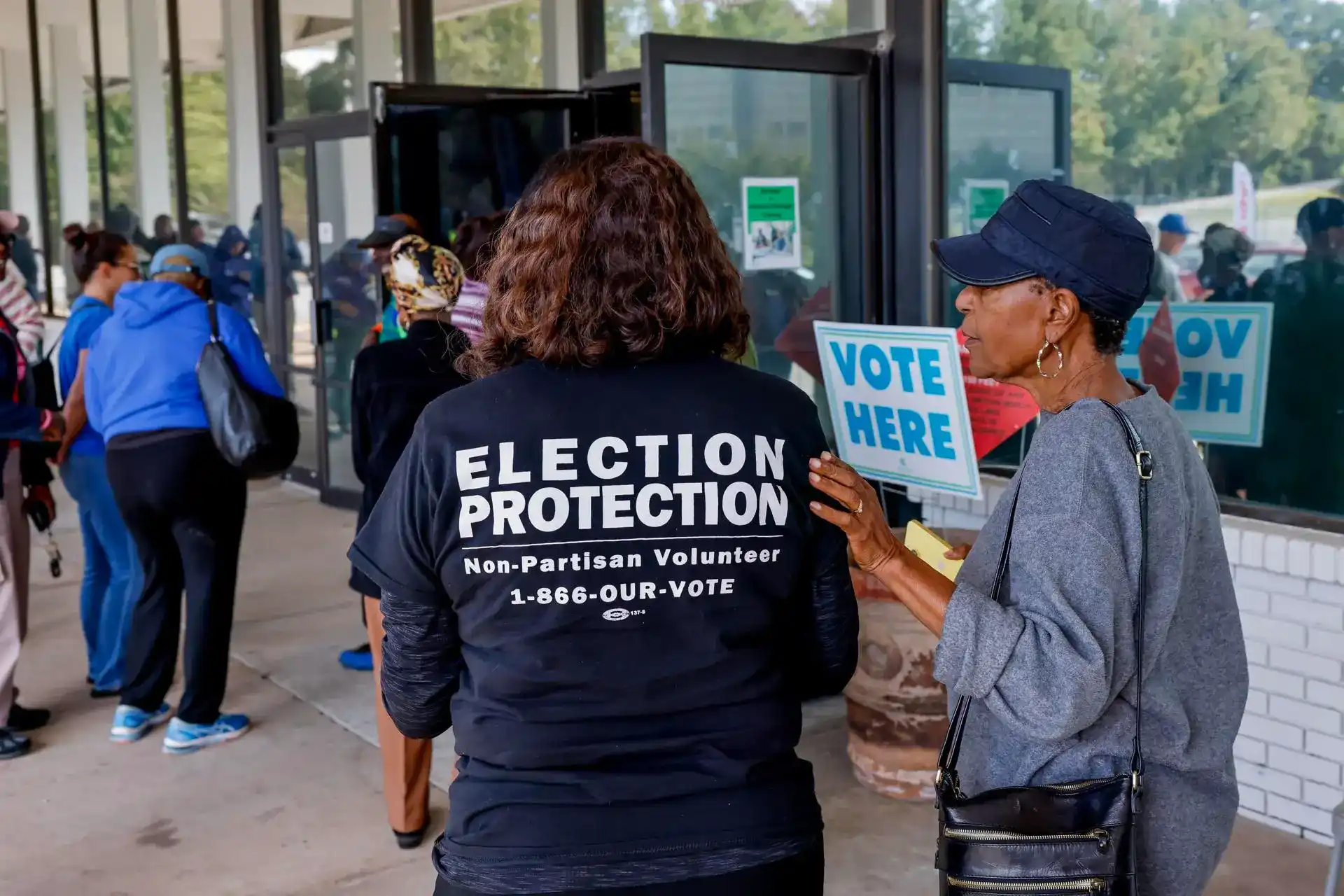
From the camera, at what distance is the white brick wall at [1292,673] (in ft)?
11.5

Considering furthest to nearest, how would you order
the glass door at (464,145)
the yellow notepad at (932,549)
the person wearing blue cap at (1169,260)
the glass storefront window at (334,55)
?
the glass storefront window at (334,55) → the glass door at (464,145) → the person wearing blue cap at (1169,260) → the yellow notepad at (932,549)

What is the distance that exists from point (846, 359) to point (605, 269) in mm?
2526

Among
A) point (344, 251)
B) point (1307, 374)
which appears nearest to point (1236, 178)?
point (1307, 374)

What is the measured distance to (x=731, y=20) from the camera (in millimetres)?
5305

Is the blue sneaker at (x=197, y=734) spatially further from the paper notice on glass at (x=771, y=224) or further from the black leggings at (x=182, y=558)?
the paper notice on glass at (x=771, y=224)

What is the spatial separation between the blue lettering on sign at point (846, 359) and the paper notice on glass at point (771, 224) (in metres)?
0.84

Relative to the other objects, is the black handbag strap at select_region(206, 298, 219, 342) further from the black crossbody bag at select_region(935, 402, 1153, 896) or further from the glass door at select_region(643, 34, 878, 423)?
the black crossbody bag at select_region(935, 402, 1153, 896)

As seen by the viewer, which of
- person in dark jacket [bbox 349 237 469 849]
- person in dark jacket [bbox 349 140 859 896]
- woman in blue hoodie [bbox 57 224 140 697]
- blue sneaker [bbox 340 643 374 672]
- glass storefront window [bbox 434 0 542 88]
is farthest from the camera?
glass storefront window [bbox 434 0 542 88]


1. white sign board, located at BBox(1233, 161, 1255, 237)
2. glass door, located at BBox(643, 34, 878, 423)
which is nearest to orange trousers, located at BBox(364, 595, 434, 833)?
glass door, located at BBox(643, 34, 878, 423)

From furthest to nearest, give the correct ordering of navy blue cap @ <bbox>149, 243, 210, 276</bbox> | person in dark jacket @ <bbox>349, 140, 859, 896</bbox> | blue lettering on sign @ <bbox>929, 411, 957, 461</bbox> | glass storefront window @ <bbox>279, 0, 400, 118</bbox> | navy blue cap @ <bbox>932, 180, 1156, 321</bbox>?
glass storefront window @ <bbox>279, 0, 400, 118</bbox>
navy blue cap @ <bbox>149, 243, 210, 276</bbox>
blue lettering on sign @ <bbox>929, 411, 957, 461</bbox>
navy blue cap @ <bbox>932, 180, 1156, 321</bbox>
person in dark jacket @ <bbox>349, 140, 859, 896</bbox>

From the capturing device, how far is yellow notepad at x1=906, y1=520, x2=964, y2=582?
201 cm

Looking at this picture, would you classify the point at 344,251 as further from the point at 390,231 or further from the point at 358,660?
the point at 390,231

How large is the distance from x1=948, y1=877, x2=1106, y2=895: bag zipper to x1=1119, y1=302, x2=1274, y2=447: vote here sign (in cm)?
247

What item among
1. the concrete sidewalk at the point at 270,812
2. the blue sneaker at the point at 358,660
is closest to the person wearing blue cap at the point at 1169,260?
the concrete sidewalk at the point at 270,812
